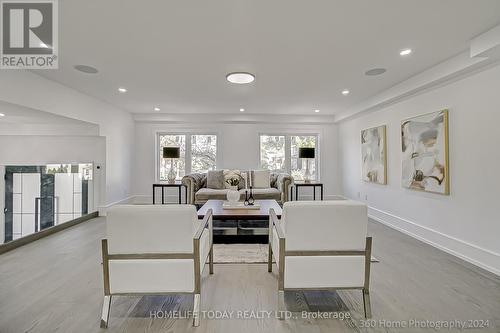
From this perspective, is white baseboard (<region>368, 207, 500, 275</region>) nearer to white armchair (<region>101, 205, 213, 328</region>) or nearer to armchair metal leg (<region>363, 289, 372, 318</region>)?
armchair metal leg (<region>363, 289, 372, 318</region>)

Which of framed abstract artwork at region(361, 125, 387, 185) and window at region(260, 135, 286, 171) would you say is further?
window at region(260, 135, 286, 171)

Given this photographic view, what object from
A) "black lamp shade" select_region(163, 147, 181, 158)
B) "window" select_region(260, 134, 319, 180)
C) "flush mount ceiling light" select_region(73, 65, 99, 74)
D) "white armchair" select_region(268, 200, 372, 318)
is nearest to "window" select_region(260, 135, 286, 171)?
"window" select_region(260, 134, 319, 180)

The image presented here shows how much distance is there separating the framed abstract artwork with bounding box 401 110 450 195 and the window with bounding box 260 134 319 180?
2.96 m

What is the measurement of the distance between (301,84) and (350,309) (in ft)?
10.1

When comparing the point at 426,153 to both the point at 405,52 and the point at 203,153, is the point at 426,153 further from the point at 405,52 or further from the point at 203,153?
the point at 203,153

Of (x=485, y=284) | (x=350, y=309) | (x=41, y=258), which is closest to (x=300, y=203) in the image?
(x=350, y=309)

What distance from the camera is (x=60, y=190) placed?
4.88m

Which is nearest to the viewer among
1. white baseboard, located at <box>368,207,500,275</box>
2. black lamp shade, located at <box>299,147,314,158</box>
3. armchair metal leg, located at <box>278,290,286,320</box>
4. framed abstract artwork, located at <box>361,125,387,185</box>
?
armchair metal leg, located at <box>278,290,286,320</box>

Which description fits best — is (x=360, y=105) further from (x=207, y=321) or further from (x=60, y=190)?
(x=60, y=190)

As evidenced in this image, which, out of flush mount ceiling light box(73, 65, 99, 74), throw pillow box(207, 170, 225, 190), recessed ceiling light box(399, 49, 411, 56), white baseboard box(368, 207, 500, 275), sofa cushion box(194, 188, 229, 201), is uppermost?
flush mount ceiling light box(73, 65, 99, 74)

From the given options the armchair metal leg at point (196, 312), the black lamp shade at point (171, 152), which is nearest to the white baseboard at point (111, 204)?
the black lamp shade at point (171, 152)

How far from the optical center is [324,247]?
1.81 m

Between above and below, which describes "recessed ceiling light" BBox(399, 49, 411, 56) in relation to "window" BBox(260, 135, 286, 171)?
above

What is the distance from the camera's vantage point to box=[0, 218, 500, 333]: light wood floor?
178cm
